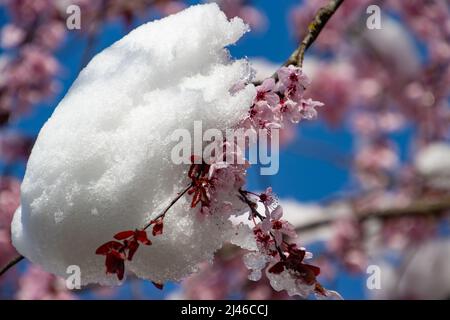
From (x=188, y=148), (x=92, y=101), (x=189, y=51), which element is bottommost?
(x=188, y=148)

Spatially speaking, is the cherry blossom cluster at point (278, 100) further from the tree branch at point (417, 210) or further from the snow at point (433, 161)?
the snow at point (433, 161)

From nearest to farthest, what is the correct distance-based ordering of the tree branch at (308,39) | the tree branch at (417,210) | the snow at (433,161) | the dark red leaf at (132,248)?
1. the dark red leaf at (132,248)
2. the tree branch at (308,39)
3. the tree branch at (417,210)
4. the snow at (433,161)

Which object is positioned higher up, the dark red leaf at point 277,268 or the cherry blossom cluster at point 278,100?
the cherry blossom cluster at point 278,100

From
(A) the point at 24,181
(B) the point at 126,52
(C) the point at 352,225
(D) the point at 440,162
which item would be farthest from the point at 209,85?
(D) the point at 440,162

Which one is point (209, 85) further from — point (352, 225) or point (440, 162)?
point (440, 162)

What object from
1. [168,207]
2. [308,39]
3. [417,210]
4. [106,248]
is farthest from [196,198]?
[417,210]

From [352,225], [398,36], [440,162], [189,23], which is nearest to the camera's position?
[189,23]

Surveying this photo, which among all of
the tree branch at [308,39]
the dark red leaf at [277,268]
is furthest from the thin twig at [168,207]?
the dark red leaf at [277,268]

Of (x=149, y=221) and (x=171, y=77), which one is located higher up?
(x=171, y=77)

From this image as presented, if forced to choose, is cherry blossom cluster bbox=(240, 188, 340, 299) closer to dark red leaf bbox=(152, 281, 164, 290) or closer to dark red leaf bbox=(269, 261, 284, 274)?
dark red leaf bbox=(269, 261, 284, 274)
